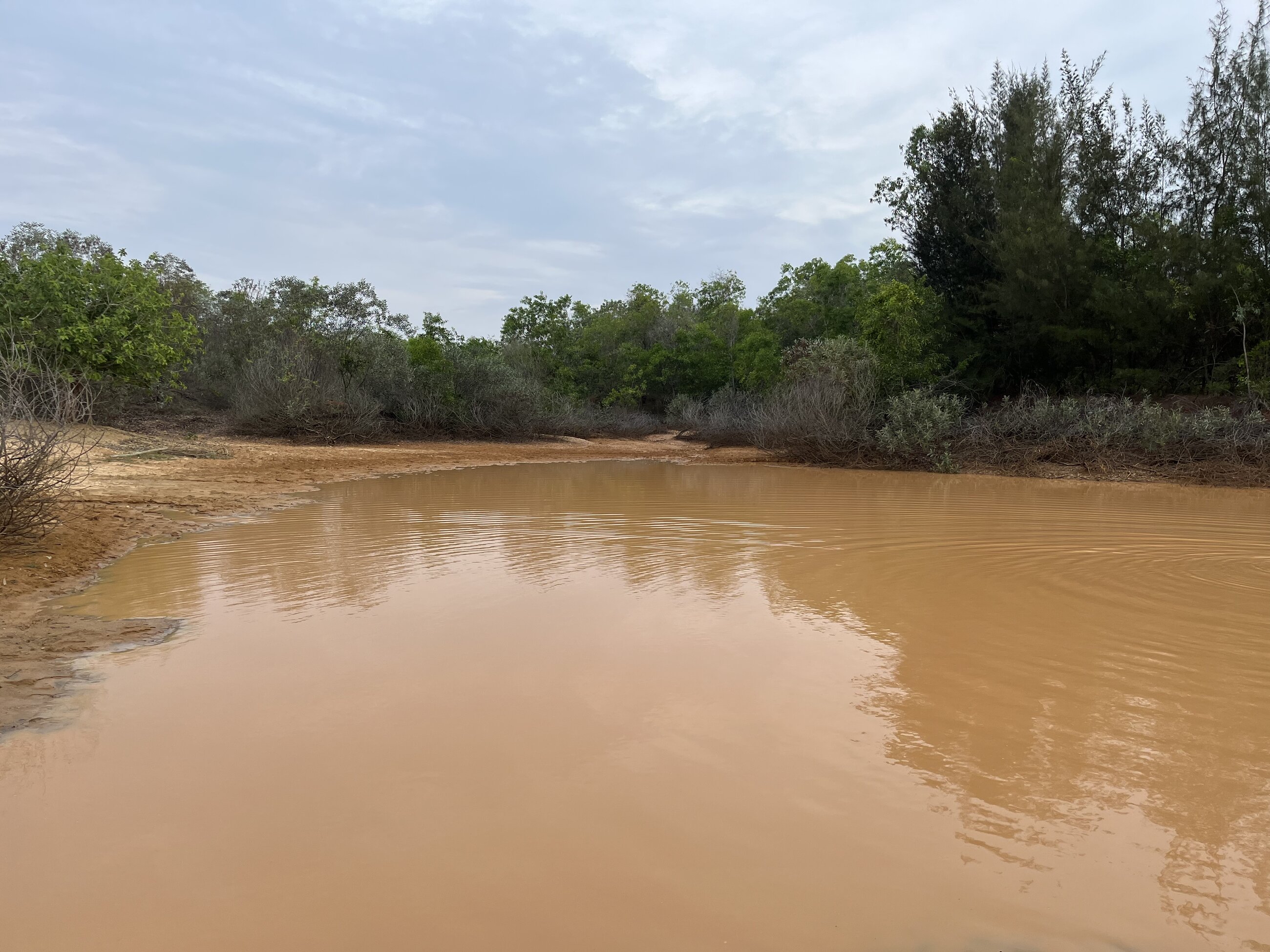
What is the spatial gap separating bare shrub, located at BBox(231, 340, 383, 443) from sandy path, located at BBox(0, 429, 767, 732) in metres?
0.83

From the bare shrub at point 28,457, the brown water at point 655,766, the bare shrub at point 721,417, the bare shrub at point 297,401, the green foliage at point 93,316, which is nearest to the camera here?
the brown water at point 655,766

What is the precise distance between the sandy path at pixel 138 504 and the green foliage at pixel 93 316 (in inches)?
66.7

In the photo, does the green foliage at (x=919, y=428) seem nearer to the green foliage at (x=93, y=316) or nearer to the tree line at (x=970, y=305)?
the tree line at (x=970, y=305)

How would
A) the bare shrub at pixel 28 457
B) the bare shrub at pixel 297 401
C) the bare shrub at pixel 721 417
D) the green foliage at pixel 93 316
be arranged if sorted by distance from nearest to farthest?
the bare shrub at pixel 28 457 → the green foliage at pixel 93 316 → the bare shrub at pixel 297 401 → the bare shrub at pixel 721 417

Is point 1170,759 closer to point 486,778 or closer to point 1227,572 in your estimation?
point 486,778

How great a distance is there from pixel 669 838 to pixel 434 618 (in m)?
2.84

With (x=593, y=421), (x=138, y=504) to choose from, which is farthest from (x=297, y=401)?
(x=593, y=421)

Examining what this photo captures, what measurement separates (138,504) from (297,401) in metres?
12.1

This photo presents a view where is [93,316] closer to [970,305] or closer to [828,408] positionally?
[828,408]

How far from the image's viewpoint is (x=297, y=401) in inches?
803

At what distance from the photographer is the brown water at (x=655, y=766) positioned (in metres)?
2.09

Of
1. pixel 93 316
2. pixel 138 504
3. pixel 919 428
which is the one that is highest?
pixel 93 316

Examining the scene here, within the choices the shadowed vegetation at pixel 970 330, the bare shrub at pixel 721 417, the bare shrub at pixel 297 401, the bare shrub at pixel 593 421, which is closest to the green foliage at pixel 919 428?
the shadowed vegetation at pixel 970 330

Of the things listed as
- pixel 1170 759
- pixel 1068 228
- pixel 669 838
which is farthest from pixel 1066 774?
pixel 1068 228
